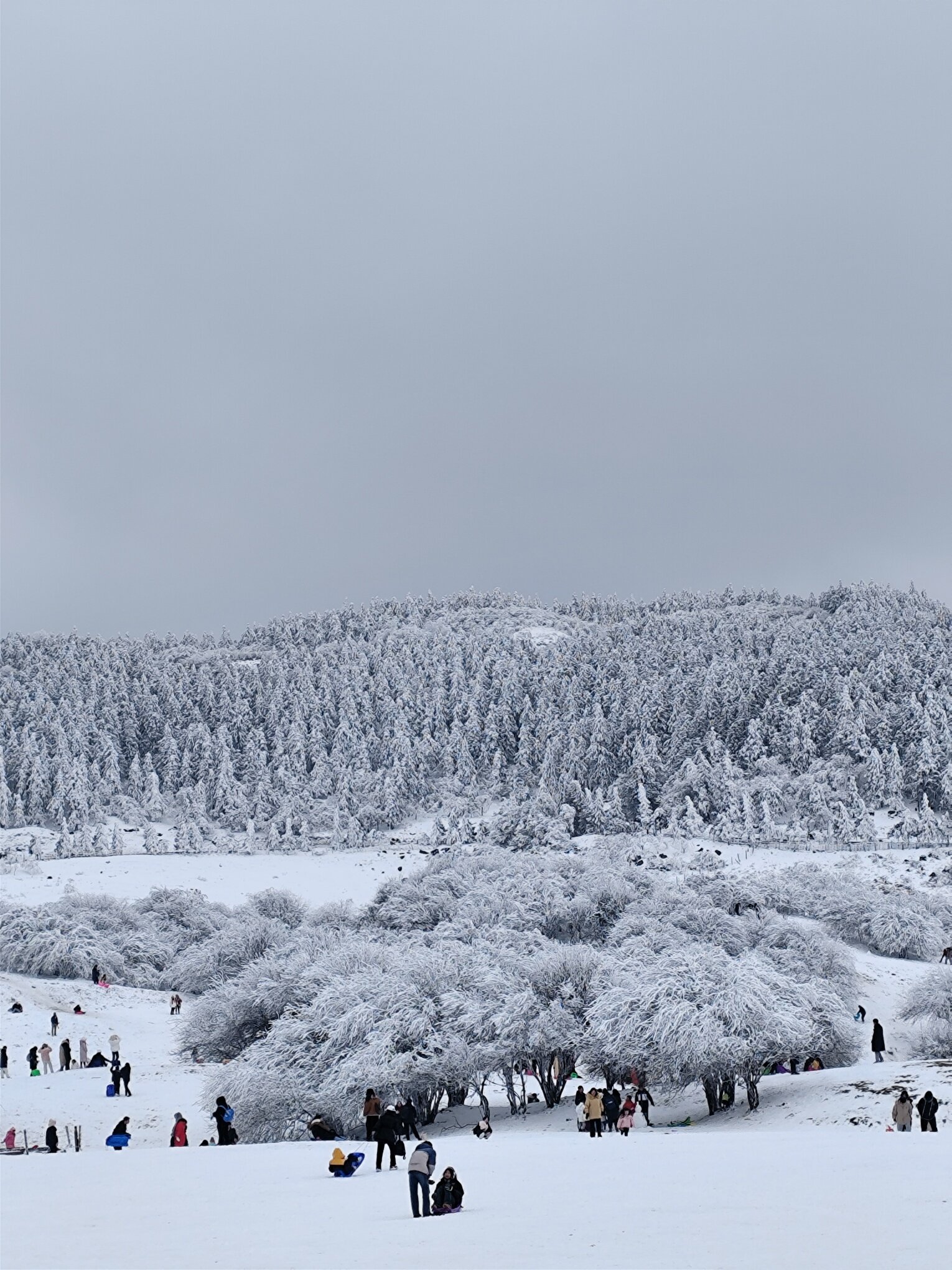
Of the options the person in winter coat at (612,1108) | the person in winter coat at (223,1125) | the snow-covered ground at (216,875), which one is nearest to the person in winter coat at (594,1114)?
the person in winter coat at (612,1108)

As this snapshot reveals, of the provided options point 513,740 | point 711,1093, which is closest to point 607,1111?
point 711,1093

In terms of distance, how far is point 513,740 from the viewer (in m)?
152

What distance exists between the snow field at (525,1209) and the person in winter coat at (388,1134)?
41 centimetres

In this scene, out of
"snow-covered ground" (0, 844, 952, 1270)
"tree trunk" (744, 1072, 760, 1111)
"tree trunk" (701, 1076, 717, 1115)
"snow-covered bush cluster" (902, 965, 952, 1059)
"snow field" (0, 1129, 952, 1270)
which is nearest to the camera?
"snow field" (0, 1129, 952, 1270)

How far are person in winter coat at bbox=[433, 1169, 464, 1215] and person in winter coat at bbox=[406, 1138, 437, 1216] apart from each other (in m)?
0.13

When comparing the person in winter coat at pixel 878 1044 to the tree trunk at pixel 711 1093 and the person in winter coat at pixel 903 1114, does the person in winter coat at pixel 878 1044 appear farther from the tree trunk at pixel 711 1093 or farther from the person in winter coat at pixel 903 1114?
the person in winter coat at pixel 903 1114

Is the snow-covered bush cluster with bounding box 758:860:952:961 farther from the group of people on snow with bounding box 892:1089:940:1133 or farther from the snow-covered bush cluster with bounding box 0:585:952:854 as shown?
the group of people on snow with bounding box 892:1089:940:1133

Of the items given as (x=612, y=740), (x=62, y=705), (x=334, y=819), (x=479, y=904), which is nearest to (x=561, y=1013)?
(x=479, y=904)

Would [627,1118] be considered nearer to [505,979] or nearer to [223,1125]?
[505,979]

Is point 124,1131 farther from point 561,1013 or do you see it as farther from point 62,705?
→ point 62,705

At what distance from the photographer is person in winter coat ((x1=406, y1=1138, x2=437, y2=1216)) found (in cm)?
1459

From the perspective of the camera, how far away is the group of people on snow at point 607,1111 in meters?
24.3

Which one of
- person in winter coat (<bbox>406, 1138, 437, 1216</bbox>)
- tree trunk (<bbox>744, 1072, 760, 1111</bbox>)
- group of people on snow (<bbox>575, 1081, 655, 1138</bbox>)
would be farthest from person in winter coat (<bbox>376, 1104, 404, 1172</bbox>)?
tree trunk (<bbox>744, 1072, 760, 1111</bbox>)

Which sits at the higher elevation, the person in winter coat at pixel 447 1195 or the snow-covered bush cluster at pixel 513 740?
the snow-covered bush cluster at pixel 513 740
